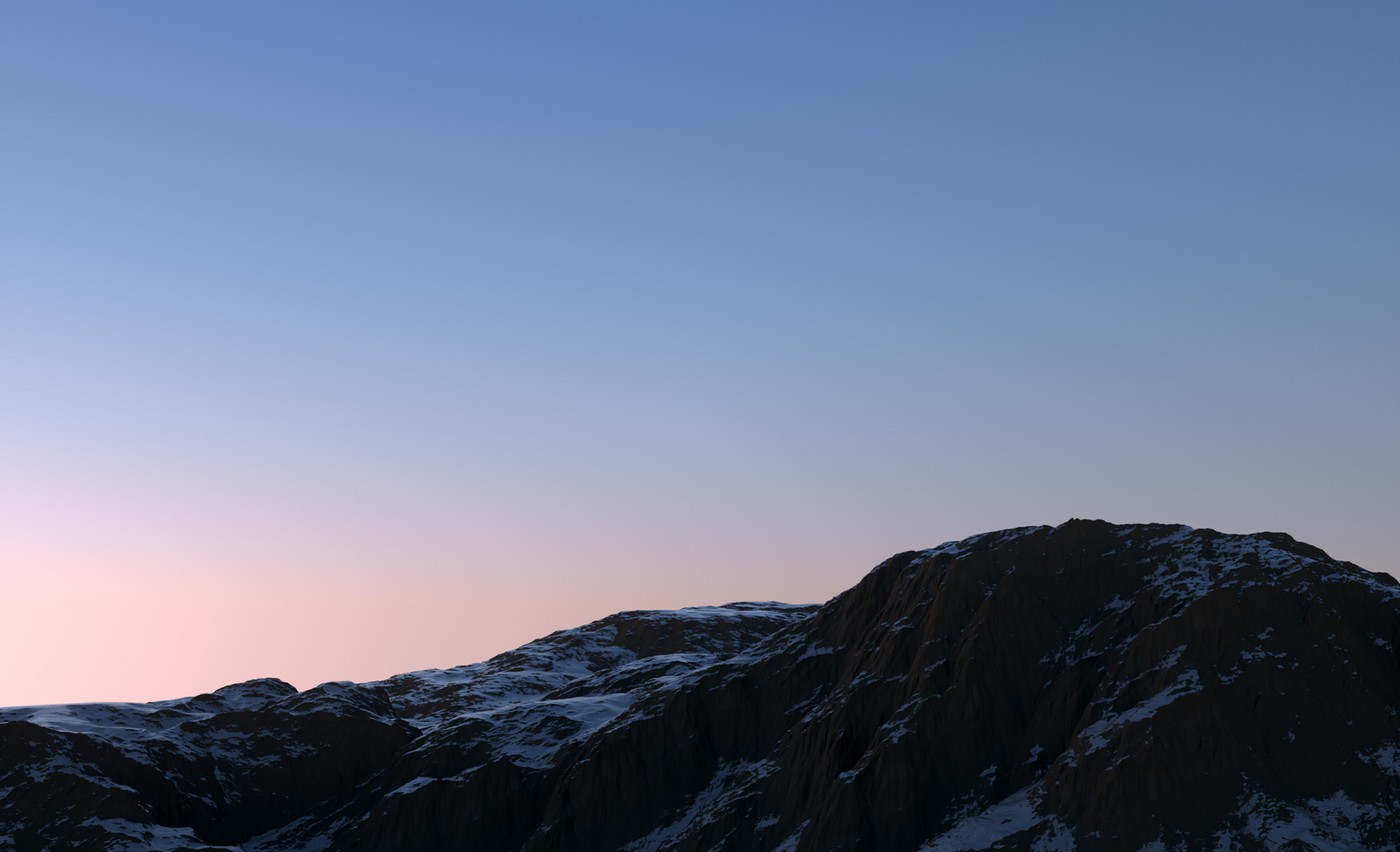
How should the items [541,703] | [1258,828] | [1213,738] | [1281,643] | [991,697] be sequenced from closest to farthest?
[1258,828] < [1213,738] < [1281,643] < [991,697] < [541,703]

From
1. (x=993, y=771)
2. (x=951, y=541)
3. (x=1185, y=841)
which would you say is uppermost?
(x=951, y=541)

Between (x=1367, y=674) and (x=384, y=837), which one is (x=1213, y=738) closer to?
(x=1367, y=674)

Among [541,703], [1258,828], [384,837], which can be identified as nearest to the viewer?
[1258,828]

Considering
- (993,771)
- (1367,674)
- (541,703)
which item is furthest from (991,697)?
(541,703)

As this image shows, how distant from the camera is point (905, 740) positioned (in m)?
113

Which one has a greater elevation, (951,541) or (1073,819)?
(951,541)

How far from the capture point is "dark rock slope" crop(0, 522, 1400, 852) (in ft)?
319

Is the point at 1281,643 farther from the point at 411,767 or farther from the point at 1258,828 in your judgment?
the point at 411,767

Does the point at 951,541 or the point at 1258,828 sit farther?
the point at 951,541

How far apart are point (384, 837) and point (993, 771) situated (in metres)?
70.1

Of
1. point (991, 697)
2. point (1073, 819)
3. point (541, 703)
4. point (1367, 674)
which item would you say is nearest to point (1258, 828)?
point (1073, 819)

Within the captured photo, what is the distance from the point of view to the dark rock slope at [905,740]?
3826 inches

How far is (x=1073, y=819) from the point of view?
321ft

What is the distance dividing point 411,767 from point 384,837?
10492 mm
